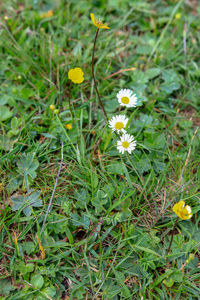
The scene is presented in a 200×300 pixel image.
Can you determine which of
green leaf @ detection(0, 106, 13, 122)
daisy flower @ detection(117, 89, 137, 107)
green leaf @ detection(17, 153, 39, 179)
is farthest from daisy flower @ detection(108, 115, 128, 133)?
green leaf @ detection(0, 106, 13, 122)

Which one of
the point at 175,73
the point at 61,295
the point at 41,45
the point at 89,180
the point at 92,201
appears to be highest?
the point at 41,45

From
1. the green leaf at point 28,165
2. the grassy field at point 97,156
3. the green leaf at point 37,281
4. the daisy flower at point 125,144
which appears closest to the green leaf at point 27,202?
the grassy field at point 97,156

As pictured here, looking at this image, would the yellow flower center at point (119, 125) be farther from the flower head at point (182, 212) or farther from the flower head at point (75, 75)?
the flower head at point (182, 212)

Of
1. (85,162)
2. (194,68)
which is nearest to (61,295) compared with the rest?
(85,162)

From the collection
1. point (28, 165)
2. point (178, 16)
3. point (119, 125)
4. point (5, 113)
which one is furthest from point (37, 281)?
point (178, 16)

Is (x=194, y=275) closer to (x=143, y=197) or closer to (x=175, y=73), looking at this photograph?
(x=143, y=197)

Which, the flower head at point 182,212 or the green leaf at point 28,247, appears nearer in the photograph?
the flower head at point 182,212
